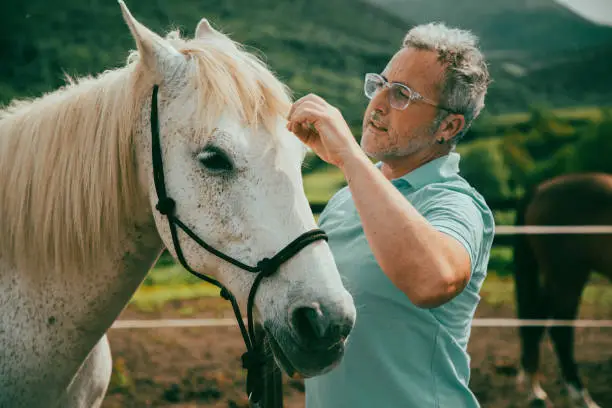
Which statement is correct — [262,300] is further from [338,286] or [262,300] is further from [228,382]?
[228,382]

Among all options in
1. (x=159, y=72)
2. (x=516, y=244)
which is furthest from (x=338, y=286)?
(x=516, y=244)

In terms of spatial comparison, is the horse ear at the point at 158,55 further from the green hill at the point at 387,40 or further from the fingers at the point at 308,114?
the green hill at the point at 387,40

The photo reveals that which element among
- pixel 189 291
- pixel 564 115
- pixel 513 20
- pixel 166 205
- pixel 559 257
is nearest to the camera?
pixel 166 205

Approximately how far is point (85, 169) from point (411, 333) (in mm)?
831

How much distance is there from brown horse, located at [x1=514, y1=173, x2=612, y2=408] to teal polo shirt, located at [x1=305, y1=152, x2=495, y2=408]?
11.0ft

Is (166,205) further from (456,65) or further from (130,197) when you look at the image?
(456,65)

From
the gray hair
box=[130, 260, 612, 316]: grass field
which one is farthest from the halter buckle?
box=[130, 260, 612, 316]: grass field

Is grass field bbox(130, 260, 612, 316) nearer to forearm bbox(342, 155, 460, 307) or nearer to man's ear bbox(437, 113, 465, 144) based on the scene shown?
man's ear bbox(437, 113, 465, 144)

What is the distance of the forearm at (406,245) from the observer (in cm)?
101

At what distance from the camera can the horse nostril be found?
106 centimetres

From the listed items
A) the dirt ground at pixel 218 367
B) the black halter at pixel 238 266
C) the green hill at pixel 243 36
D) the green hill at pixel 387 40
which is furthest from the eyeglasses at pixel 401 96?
the green hill at pixel 387 40

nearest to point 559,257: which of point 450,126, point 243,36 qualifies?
point 450,126

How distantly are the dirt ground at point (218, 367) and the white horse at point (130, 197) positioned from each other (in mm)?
2602

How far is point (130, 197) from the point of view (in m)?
1.31
